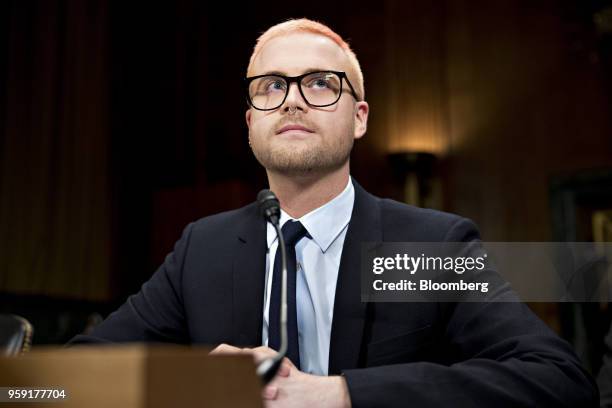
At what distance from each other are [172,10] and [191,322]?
4.34 metres

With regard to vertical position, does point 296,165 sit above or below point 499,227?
below

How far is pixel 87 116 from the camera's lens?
4715 mm

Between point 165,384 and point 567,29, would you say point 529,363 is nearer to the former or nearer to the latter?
point 165,384

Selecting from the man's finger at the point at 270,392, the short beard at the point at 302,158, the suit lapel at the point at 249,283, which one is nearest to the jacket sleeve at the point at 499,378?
the man's finger at the point at 270,392

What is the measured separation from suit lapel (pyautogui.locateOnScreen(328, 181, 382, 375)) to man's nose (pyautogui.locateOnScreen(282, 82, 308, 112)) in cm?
27

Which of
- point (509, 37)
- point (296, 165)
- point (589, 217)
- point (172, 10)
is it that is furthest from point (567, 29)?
point (296, 165)

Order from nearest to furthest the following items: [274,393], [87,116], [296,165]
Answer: [274,393] → [296,165] → [87,116]

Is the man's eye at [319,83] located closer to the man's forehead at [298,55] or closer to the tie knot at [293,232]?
the man's forehead at [298,55]

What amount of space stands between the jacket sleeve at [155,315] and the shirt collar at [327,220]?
24cm

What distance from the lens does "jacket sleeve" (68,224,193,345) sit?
1.49 m

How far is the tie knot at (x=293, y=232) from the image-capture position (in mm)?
1414

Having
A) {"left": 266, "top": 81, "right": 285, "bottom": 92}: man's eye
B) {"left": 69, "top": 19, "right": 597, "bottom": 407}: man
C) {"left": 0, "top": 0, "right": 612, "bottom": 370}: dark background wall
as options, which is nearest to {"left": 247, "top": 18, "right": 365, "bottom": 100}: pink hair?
{"left": 69, "top": 19, "right": 597, "bottom": 407}: man

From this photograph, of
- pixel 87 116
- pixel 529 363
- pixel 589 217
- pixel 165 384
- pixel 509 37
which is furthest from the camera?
pixel 87 116

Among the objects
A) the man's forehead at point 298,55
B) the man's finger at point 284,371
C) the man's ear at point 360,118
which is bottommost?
the man's finger at point 284,371
